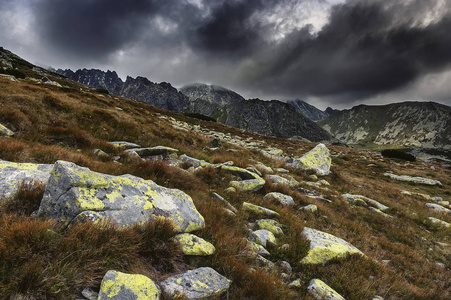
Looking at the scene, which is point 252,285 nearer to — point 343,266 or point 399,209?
point 343,266

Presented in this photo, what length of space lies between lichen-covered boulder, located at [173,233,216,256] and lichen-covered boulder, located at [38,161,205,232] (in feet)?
0.84

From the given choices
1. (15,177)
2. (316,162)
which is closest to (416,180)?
(316,162)

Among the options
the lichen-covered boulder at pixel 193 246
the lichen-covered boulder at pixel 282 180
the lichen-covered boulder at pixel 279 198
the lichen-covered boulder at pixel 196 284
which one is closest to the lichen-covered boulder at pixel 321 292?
the lichen-covered boulder at pixel 196 284

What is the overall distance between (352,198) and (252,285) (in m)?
10.9

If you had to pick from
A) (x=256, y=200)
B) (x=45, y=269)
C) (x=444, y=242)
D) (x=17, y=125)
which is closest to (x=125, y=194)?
(x=45, y=269)

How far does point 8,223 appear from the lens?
8.18ft

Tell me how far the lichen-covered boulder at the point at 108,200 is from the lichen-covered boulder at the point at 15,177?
74 centimetres

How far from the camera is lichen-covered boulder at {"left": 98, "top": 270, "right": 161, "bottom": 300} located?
2.26 meters

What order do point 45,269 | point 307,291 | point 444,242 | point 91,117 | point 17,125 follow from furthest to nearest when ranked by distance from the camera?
point 91,117, point 444,242, point 17,125, point 307,291, point 45,269

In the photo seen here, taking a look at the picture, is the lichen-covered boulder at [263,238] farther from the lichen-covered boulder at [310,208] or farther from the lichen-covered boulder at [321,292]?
the lichen-covered boulder at [310,208]

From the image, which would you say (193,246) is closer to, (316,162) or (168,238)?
(168,238)

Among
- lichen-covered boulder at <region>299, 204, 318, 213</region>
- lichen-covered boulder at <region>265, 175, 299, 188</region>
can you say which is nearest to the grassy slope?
lichen-covered boulder at <region>299, 204, 318, 213</region>

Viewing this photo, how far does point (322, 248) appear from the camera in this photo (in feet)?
16.8

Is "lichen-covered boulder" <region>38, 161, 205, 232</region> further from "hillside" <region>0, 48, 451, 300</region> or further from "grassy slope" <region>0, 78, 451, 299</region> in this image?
"grassy slope" <region>0, 78, 451, 299</region>
